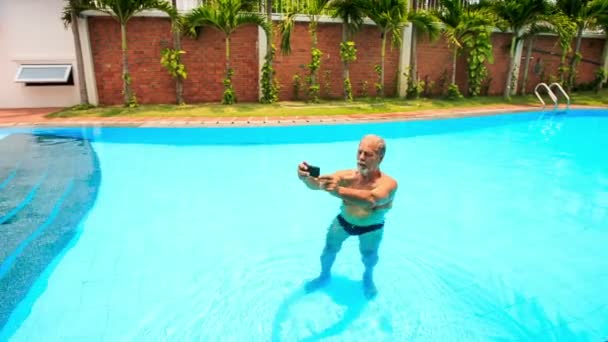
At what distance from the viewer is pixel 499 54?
1691cm

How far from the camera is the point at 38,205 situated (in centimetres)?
541

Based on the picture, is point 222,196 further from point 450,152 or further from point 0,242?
point 450,152

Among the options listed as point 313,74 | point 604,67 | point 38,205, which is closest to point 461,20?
point 313,74

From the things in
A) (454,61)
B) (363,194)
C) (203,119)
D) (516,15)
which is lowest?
(203,119)

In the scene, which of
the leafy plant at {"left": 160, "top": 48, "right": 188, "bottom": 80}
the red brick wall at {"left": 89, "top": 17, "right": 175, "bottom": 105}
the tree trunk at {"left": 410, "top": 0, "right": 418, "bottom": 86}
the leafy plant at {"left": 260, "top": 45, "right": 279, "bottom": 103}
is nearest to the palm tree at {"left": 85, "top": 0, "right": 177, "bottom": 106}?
the red brick wall at {"left": 89, "top": 17, "right": 175, "bottom": 105}

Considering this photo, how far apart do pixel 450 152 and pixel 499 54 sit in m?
10.3

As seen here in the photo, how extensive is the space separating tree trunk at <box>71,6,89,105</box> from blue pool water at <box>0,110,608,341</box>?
408cm

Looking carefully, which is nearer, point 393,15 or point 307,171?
→ point 307,171

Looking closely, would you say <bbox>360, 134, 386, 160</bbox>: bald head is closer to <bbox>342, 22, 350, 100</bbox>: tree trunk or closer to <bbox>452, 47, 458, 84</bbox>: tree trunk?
<bbox>342, 22, 350, 100</bbox>: tree trunk

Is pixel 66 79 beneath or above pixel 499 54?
beneath

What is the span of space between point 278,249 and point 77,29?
10953 mm

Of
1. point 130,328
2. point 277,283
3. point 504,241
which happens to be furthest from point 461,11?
point 130,328

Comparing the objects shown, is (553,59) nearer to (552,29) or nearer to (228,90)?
(552,29)

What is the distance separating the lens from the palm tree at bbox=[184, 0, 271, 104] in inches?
470
